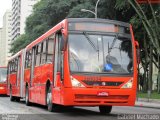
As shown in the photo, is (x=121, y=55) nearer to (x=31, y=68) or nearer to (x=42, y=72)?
(x=42, y=72)

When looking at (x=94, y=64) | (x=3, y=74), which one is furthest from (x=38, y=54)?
(x=3, y=74)

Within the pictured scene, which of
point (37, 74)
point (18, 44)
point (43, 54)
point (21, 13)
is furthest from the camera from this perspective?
point (21, 13)

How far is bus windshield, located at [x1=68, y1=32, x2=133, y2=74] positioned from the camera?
16.3 meters

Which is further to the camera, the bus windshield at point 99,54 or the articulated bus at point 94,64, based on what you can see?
the bus windshield at point 99,54

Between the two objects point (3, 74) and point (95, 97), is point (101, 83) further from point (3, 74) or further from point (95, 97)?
point (3, 74)

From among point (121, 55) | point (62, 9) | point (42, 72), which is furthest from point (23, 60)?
point (62, 9)

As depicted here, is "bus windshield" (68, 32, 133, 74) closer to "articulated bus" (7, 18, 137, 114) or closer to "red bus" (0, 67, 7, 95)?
"articulated bus" (7, 18, 137, 114)

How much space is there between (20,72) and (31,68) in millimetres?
5289

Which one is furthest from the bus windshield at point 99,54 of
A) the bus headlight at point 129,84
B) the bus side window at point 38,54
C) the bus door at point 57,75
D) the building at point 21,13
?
the building at point 21,13

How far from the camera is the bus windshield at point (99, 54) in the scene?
16281mm

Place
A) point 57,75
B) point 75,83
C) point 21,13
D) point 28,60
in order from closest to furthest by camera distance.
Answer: point 75,83, point 57,75, point 28,60, point 21,13

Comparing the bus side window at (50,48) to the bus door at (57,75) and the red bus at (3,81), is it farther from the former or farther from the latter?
the red bus at (3,81)

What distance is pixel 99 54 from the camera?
16.5m

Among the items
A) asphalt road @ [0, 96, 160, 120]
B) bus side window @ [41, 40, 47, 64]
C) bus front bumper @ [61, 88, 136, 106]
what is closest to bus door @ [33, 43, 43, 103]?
bus side window @ [41, 40, 47, 64]
